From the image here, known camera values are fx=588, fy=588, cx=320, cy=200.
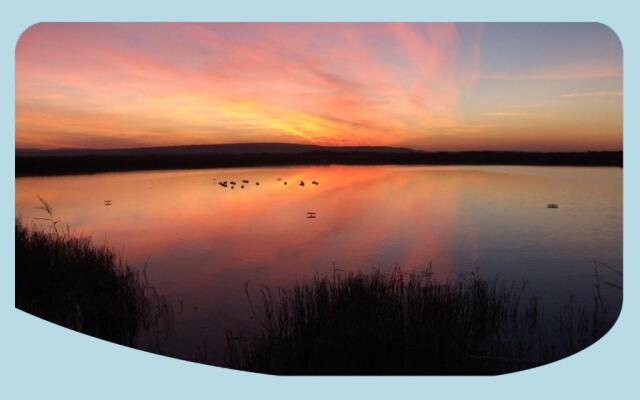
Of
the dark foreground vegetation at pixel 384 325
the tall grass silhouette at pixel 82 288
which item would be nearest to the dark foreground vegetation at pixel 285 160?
the tall grass silhouette at pixel 82 288

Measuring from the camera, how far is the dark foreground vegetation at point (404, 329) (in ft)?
12.5

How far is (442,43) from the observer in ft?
12.5

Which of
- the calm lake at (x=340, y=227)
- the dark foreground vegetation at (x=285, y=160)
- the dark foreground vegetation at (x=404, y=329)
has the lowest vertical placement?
the dark foreground vegetation at (x=404, y=329)

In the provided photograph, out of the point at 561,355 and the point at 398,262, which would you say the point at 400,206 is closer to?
the point at 398,262

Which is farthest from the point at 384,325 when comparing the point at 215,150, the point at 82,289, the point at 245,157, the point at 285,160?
the point at 82,289

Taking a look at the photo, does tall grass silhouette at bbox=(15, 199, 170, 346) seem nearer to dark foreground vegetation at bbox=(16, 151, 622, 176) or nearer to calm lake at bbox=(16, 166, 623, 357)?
calm lake at bbox=(16, 166, 623, 357)

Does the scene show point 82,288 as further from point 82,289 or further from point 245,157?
point 245,157

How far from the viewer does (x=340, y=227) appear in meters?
4.06

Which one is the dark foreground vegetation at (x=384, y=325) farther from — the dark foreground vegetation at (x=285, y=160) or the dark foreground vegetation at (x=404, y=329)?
the dark foreground vegetation at (x=285, y=160)

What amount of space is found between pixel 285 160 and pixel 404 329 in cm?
141

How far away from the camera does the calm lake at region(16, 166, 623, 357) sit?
390 centimetres

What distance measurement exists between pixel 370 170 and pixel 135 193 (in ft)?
5.55

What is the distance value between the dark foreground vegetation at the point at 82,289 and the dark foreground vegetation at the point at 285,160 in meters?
0.45

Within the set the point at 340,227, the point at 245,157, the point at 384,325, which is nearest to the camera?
the point at 384,325
